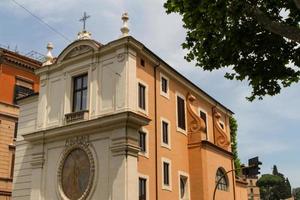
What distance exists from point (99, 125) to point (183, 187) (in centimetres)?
772

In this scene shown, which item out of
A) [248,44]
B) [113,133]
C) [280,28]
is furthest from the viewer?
[113,133]

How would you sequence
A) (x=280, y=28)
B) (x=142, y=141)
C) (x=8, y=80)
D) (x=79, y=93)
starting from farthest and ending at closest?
1. (x=8, y=80)
2. (x=79, y=93)
3. (x=142, y=141)
4. (x=280, y=28)

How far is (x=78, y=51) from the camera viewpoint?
2805 centimetres

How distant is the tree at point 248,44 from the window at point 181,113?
15.1m

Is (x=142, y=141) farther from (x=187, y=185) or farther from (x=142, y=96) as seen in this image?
(x=187, y=185)

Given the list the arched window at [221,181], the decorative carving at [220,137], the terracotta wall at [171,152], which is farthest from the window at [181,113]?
the decorative carving at [220,137]

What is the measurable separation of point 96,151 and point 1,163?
45.7 feet

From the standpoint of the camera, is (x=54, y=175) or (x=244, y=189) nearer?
(x=54, y=175)

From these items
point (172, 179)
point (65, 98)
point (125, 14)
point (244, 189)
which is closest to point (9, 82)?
point (65, 98)

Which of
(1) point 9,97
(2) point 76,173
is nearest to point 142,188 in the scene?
(2) point 76,173

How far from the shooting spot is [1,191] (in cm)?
3500

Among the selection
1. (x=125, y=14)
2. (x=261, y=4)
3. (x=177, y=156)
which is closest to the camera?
(x=261, y=4)

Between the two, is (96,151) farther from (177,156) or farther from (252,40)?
(252,40)

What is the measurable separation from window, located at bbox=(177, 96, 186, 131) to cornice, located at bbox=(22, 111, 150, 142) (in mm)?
5471
